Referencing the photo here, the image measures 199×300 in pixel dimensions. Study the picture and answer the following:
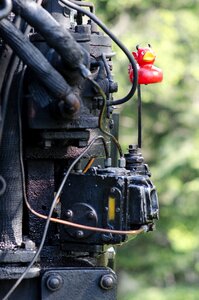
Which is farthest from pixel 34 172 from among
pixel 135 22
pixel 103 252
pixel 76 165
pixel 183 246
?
pixel 135 22

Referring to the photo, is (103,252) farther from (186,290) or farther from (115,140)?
(186,290)

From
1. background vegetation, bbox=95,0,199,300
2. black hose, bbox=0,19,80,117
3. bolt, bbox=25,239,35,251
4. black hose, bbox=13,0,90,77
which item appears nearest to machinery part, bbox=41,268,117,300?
bolt, bbox=25,239,35,251

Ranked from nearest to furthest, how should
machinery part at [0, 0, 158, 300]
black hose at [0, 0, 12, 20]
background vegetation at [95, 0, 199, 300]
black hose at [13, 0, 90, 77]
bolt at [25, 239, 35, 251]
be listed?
black hose at [0, 0, 12, 20], black hose at [13, 0, 90, 77], machinery part at [0, 0, 158, 300], bolt at [25, 239, 35, 251], background vegetation at [95, 0, 199, 300]

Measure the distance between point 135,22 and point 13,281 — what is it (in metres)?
9.96

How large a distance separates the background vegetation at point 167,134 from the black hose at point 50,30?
8163 mm

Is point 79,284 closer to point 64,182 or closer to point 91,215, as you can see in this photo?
point 91,215

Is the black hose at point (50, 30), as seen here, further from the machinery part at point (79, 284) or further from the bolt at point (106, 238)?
the machinery part at point (79, 284)

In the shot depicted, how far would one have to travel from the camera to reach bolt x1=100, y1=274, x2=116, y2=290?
394 centimetres

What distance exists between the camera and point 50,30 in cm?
353

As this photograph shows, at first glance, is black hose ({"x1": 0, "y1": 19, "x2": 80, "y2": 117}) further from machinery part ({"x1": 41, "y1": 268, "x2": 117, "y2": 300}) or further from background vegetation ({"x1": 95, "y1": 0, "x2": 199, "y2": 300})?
background vegetation ({"x1": 95, "y1": 0, "x2": 199, "y2": 300})

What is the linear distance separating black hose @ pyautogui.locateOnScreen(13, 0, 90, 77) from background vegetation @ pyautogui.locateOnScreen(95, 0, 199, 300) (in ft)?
26.8

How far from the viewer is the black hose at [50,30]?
139 inches

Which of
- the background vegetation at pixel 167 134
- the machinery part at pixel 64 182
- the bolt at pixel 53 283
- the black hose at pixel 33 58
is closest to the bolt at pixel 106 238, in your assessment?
the machinery part at pixel 64 182

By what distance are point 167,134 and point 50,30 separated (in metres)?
10.6
